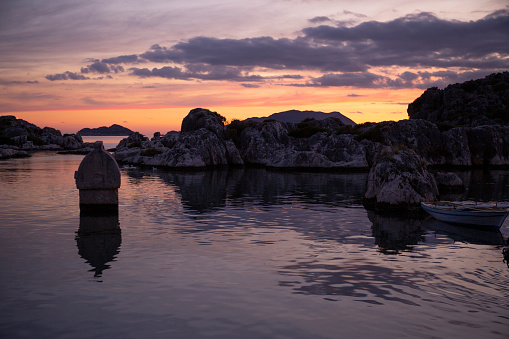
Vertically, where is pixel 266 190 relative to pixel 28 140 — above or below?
below

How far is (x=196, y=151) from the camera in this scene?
69.9 meters

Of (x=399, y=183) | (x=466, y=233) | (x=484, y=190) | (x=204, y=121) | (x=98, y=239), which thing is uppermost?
(x=204, y=121)

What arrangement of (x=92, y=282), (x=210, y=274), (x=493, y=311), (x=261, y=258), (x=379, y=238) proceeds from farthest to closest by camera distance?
(x=379, y=238) < (x=261, y=258) < (x=210, y=274) < (x=92, y=282) < (x=493, y=311)

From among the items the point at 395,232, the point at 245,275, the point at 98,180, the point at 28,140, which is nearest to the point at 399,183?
the point at 395,232

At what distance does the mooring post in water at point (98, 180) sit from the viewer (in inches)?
1038

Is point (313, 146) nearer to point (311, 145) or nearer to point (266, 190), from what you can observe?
point (311, 145)

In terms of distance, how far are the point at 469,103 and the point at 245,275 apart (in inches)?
5077

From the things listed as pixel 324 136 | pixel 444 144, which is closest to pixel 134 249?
pixel 324 136

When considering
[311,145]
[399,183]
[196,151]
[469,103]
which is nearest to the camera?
[399,183]

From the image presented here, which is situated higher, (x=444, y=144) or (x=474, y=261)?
(x=444, y=144)

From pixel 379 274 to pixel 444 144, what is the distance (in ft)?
217

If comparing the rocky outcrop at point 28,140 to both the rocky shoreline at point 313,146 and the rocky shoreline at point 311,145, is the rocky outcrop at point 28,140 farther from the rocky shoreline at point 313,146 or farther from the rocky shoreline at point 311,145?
the rocky shoreline at point 313,146

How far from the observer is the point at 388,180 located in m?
30.8

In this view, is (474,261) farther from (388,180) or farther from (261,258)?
(388,180)
